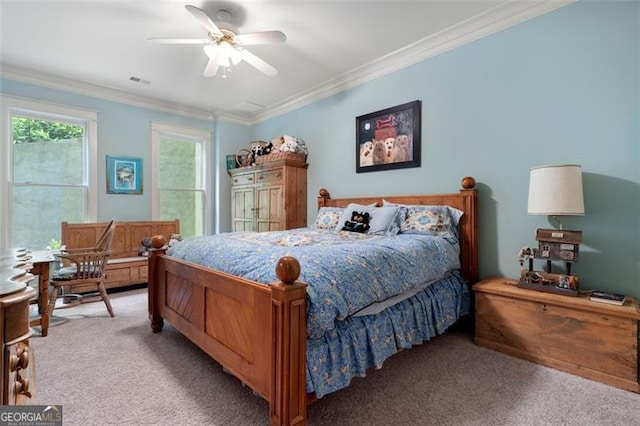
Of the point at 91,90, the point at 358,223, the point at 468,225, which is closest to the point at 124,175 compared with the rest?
the point at 91,90

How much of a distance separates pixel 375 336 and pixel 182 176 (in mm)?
4393

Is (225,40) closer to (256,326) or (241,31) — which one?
(241,31)

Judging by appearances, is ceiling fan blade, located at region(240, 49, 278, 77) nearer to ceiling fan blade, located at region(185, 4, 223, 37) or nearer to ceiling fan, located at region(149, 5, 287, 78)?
ceiling fan, located at region(149, 5, 287, 78)

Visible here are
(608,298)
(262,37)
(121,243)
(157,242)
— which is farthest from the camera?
(121,243)

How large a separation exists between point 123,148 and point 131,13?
2281 mm

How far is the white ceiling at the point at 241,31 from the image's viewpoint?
2480mm

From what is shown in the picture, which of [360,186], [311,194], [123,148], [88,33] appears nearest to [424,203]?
[360,186]

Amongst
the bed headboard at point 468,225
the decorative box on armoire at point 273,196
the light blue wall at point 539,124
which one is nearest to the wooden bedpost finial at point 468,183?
the bed headboard at point 468,225

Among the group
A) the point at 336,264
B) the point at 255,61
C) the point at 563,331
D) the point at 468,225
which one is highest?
the point at 255,61

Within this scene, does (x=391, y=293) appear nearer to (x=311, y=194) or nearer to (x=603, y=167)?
(x=603, y=167)

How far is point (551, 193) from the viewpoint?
2049 millimetres

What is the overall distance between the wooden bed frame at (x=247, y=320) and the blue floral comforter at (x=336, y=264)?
83mm

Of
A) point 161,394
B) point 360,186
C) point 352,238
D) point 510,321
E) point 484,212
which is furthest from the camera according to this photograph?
point 360,186

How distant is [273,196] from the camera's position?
4.33m
